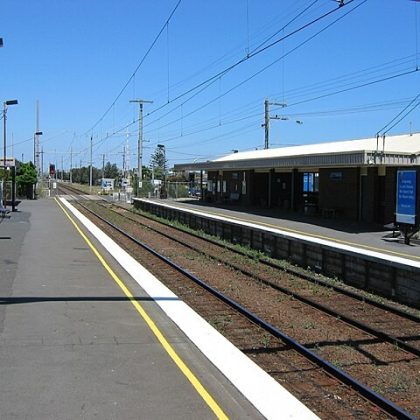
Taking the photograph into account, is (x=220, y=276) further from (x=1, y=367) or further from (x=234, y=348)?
(x=1, y=367)

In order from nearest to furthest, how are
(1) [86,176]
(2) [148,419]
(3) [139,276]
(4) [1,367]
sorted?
(2) [148,419], (4) [1,367], (3) [139,276], (1) [86,176]

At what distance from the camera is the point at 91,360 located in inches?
268

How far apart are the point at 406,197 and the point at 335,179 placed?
1186 centimetres

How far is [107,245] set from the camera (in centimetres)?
2194

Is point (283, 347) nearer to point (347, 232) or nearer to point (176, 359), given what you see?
point (176, 359)

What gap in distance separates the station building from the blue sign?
0.63 metres

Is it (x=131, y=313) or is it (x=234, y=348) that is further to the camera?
(x=131, y=313)

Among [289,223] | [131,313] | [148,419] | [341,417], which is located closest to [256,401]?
[341,417]

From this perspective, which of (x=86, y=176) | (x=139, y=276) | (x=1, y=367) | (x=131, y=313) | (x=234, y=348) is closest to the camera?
(x=1, y=367)

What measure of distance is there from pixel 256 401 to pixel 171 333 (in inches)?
115

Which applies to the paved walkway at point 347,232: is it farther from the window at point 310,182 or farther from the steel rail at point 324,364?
the steel rail at point 324,364

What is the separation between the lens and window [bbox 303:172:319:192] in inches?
1550

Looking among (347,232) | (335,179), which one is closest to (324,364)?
(347,232)

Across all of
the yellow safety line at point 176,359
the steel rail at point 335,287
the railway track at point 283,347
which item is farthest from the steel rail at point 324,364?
the steel rail at point 335,287
